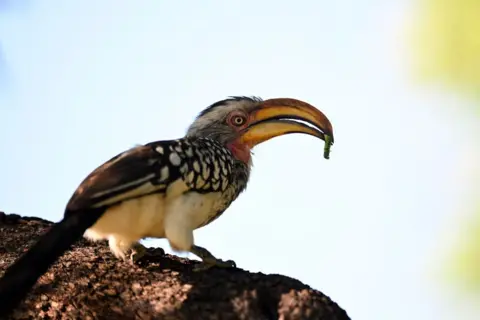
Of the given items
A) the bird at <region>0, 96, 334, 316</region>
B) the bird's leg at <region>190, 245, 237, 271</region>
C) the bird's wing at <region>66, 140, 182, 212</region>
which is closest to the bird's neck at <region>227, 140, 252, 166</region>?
the bird at <region>0, 96, 334, 316</region>

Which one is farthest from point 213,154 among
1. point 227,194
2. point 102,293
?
point 102,293

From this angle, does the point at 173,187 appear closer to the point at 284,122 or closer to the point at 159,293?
the point at 159,293

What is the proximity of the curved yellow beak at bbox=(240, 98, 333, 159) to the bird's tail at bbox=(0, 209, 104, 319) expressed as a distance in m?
1.45

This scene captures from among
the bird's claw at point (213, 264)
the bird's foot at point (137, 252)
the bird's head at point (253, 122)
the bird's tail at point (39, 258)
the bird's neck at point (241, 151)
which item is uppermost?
the bird's head at point (253, 122)

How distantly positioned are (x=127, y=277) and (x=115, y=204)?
394mm

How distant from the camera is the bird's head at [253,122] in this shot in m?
5.17

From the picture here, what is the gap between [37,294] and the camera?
4285 mm

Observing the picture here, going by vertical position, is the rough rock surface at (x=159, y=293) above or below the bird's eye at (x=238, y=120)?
below

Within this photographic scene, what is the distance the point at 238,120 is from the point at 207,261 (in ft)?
3.73

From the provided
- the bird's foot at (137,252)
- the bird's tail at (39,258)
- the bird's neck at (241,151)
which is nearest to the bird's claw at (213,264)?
the bird's foot at (137,252)

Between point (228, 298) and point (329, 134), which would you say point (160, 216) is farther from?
point (329, 134)

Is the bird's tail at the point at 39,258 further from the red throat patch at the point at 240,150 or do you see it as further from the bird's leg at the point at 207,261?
the red throat patch at the point at 240,150

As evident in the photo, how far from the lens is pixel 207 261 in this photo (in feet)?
14.4

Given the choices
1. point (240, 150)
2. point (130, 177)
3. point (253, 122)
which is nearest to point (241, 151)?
point (240, 150)
